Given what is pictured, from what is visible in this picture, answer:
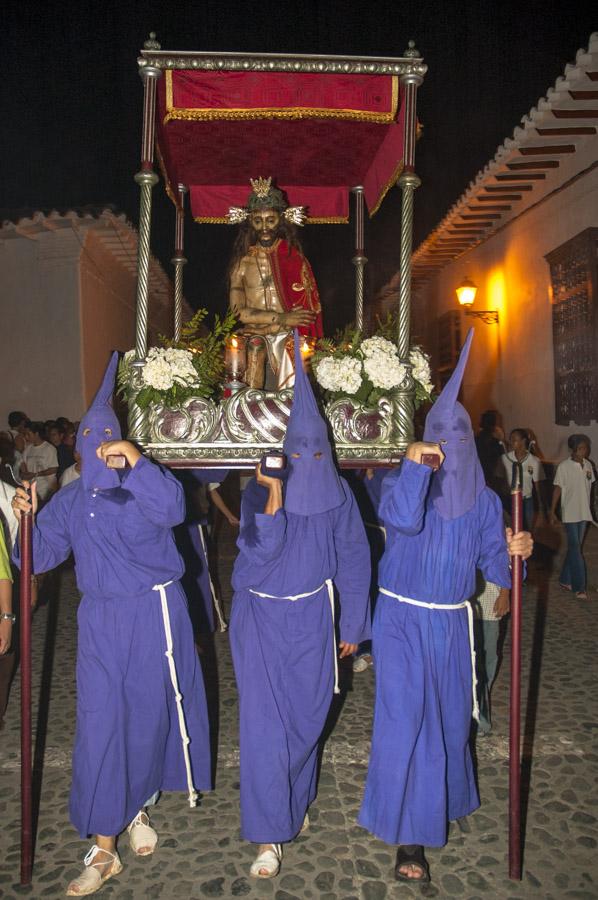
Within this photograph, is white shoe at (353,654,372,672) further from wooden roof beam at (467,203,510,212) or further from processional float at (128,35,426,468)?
wooden roof beam at (467,203,510,212)

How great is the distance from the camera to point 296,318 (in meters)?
5.02

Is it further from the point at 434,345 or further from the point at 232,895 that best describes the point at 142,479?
the point at 434,345

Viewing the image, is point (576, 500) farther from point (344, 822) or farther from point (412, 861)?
point (412, 861)

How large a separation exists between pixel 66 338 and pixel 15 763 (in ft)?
31.2

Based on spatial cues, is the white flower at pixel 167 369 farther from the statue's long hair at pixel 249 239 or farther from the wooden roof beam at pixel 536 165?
the wooden roof beam at pixel 536 165

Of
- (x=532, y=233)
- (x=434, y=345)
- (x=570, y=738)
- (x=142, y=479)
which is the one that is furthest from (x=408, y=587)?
(x=434, y=345)

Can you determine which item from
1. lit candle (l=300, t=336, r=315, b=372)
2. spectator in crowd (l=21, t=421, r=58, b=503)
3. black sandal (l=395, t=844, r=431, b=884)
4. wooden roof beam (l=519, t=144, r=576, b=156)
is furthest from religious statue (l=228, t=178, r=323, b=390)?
wooden roof beam (l=519, t=144, r=576, b=156)

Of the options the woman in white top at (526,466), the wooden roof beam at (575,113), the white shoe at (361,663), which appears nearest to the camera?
the white shoe at (361,663)

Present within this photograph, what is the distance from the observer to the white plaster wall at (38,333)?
1230 centimetres

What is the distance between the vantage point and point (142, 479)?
3061 mm

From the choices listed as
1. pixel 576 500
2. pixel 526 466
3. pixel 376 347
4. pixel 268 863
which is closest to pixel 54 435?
pixel 526 466

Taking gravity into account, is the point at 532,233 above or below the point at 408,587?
above

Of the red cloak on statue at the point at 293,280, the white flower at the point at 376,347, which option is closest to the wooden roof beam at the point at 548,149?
the red cloak on statue at the point at 293,280

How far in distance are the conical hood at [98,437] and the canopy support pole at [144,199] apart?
91 cm
